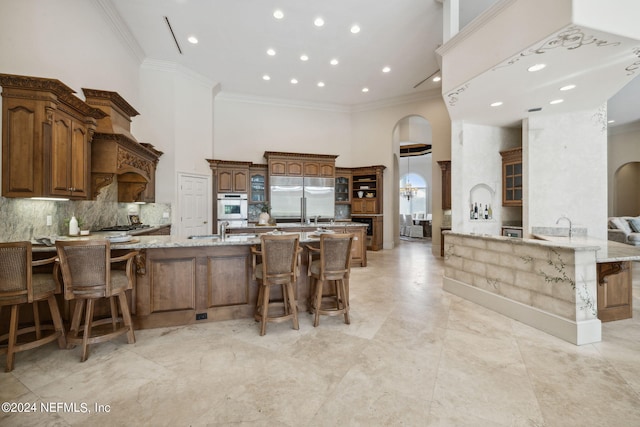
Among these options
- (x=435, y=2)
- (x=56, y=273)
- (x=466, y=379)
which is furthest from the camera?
(x=435, y=2)

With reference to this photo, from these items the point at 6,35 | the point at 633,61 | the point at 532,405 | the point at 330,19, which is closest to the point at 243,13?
the point at 330,19

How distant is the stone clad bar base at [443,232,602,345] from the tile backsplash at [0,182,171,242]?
545 centimetres

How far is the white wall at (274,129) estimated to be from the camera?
26.2ft

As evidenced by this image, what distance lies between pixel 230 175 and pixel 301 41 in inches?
144

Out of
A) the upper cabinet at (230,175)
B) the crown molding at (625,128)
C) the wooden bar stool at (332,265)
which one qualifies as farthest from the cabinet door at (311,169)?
the crown molding at (625,128)

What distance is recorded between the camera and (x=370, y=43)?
18.6 feet

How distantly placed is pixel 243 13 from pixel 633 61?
541 centimetres

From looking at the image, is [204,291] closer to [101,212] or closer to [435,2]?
[101,212]

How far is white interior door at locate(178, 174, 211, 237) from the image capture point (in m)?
6.45

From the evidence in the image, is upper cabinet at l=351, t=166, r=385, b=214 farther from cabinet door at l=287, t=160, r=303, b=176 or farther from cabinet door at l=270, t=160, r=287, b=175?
cabinet door at l=270, t=160, r=287, b=175

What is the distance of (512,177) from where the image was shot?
5.11m

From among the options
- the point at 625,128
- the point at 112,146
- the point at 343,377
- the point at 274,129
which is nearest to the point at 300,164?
the point at 274,129

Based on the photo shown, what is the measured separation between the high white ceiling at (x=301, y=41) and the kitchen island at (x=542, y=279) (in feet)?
13.4

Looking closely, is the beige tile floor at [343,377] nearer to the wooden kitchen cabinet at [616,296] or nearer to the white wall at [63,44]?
the wooden kitchen cabinet at [616,296]
